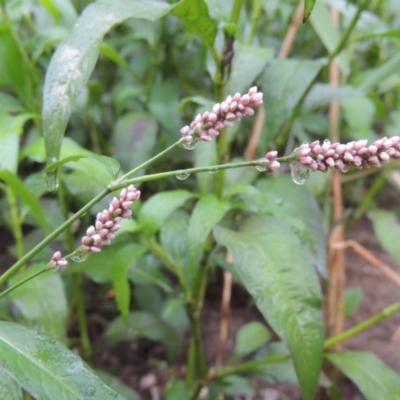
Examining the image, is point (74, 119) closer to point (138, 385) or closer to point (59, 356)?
point (138, 385)

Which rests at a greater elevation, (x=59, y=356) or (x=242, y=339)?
(x=59, y=356)

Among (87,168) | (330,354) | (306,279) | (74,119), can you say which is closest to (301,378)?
(306,279)

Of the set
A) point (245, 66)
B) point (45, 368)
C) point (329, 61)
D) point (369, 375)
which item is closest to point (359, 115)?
point (329, 61)

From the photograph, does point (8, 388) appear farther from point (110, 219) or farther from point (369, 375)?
point (369, 375)

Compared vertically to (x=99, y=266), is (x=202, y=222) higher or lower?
higher

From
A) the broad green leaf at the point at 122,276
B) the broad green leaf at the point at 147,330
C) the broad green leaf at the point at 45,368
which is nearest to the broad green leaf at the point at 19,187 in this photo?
the broad green leaf at the point at 122,276

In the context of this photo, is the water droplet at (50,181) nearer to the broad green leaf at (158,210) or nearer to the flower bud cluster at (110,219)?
the flower bud cluster at (110,219)
